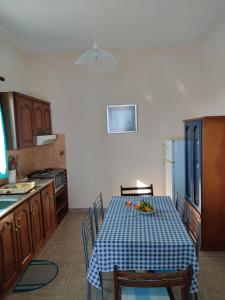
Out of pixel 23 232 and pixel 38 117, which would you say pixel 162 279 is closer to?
pixel 23 232

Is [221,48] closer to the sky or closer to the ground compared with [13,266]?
closer to the sky

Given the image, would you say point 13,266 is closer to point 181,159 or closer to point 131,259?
point 131,259

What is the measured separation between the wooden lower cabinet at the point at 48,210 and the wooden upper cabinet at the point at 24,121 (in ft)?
2.36

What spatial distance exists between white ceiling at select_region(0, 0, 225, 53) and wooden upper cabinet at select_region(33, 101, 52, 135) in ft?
3.21

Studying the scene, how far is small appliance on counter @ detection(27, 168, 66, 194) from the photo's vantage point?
139 inches

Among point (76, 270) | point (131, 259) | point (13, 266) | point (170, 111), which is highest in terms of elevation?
point (170, 111)

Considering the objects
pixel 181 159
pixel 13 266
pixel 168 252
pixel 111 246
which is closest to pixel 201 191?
pixel 181 159

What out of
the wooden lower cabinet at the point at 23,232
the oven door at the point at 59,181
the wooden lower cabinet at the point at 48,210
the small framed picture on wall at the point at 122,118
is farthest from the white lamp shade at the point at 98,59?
the oven door at the point at 59,181

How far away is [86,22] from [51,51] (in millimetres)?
1236

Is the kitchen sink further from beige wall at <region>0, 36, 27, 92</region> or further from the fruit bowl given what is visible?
beige wall at <region>0, 36, 27, 92</region>

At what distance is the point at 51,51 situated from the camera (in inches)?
152

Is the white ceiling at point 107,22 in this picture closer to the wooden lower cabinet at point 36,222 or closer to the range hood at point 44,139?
the range hood at point 44,139

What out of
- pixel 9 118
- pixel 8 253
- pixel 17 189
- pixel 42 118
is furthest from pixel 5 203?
pixel 42 118

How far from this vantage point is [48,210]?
10.6 feet
